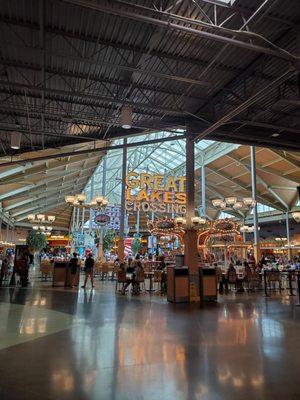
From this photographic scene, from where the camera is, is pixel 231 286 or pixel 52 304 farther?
pixel 231 286

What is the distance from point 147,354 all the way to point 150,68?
6775mm

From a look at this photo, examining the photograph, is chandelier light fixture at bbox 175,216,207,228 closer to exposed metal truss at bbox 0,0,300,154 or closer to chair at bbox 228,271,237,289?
chair at bbox 228,271,237,289

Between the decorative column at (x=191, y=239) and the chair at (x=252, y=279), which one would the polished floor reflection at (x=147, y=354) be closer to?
the decorative column at (x=191, y=239)

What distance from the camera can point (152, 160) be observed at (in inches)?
1275

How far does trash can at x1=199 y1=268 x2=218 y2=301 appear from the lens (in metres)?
10.1

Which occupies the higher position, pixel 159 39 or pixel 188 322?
pixel 159 39

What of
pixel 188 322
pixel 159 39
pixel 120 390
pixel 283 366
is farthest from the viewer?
pixel 159 39

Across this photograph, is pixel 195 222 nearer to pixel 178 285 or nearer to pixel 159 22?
pixel 178 285

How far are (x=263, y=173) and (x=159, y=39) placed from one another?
21484 millimetres

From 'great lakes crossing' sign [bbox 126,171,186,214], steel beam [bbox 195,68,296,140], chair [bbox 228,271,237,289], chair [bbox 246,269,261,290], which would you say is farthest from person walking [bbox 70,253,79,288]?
steel beam [bbox 195,68,296,140]

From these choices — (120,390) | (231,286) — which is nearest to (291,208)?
(231,286)

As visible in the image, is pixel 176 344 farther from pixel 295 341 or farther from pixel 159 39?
pixel 159 39

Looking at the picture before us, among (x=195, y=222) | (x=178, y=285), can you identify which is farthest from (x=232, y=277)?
(x=178, y=285)

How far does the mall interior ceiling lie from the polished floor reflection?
5053 millimetres
